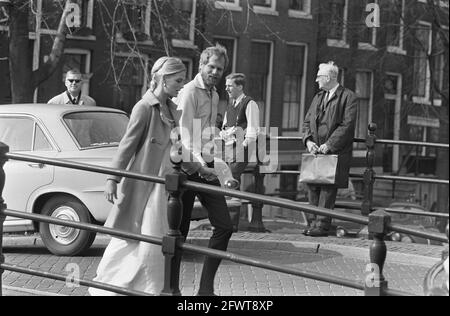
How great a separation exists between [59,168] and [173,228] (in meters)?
4.63

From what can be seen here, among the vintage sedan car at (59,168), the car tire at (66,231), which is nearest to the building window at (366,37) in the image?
the vintage sedan car at (59,168)

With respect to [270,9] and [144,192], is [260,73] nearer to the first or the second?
[270,9]

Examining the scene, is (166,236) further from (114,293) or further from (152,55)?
(152,55)

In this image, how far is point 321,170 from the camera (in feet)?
37.9

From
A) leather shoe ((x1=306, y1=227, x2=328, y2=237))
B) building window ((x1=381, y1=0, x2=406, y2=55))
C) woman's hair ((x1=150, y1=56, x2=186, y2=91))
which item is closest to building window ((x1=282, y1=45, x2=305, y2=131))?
building window ((x1=381, y1=0, x2=406, y2=55))

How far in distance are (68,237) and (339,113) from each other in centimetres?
318

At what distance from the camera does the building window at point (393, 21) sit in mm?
26872

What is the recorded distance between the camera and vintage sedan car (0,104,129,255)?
10836 mm

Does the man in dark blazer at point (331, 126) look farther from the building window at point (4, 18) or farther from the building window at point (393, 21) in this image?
the building window at point (393, 21)

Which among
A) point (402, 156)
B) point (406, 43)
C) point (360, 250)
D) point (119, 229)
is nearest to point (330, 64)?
point (360, 250)

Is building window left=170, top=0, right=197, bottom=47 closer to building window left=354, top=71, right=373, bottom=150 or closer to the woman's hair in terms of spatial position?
building window left=354, top=71, right=373, bottom=150

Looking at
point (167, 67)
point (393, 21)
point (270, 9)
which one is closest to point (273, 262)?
point (167, 67)

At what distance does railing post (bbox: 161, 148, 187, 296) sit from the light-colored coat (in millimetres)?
519
